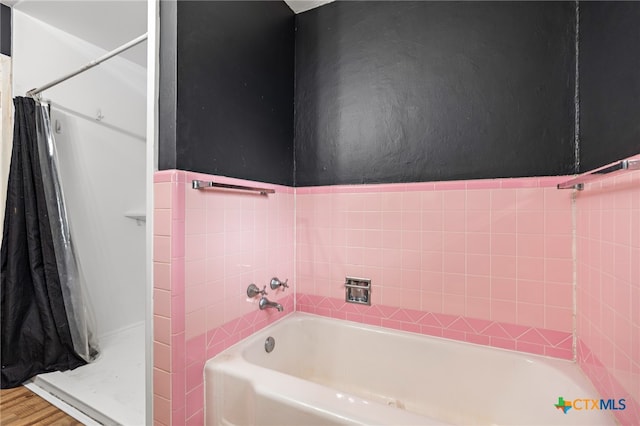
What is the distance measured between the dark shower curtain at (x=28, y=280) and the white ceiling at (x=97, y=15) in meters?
0.59

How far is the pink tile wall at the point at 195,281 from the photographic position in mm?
1031

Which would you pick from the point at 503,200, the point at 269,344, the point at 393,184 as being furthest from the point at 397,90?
the point at 269,344

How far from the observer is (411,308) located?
1.46m

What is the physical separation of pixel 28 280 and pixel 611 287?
2823mm

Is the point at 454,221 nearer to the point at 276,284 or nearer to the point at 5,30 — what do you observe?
the point at 276,284

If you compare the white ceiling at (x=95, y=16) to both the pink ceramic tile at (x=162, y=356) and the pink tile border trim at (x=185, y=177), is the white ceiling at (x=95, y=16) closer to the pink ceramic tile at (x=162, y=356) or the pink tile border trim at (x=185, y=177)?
the pink tile border trim at (x=185, y=177)

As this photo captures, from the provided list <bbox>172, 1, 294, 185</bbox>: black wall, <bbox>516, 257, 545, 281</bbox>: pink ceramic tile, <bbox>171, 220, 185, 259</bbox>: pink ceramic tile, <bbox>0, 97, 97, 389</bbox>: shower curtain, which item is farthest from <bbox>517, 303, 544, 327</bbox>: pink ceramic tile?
<bbox>0, 97, 97, 389</bbox>: shower curtain

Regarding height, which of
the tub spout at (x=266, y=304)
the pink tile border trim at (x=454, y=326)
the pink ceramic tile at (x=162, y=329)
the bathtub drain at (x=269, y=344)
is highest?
the pink ceramic tile at (x=162, y=329)

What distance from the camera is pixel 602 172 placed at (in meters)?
0.91

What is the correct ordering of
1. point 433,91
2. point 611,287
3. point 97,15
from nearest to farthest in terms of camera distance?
point 611,287, point 433,91, point 97,15

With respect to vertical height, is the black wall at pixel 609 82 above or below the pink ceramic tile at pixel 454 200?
above

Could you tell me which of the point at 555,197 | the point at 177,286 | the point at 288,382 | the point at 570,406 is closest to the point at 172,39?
the point at 177,286

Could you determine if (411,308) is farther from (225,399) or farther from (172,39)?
(172,39)

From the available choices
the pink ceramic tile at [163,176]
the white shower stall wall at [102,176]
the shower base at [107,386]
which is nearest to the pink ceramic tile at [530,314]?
the pink ceramic tile at [163,176]
